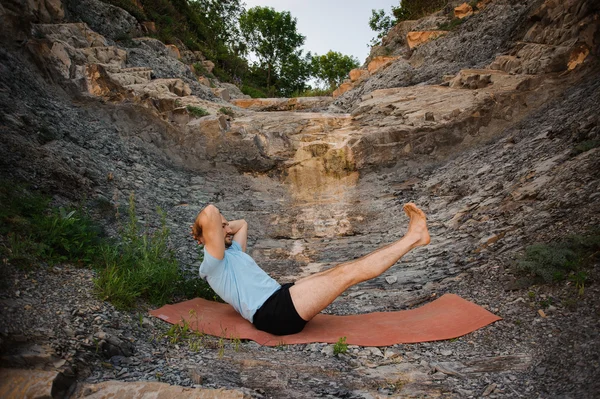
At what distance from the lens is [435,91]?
9.73 m

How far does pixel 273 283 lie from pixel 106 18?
12.4 metres

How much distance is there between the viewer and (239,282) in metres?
3.24

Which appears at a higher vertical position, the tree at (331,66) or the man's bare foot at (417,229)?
the tree at (331,66)

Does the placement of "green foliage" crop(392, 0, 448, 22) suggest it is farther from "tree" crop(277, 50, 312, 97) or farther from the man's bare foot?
the man's bare foot

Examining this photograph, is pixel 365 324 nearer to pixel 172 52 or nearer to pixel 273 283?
pixel 273 283

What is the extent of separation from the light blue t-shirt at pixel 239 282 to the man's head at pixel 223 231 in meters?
0.19

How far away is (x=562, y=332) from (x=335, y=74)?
98.0 ft

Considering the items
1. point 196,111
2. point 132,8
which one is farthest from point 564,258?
point 132,8

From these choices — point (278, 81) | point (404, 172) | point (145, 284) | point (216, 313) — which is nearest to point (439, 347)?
point (216, 313)

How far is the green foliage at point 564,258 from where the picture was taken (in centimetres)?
308

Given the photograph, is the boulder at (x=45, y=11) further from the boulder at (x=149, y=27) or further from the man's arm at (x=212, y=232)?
the man's arm at (x=212, y=232)

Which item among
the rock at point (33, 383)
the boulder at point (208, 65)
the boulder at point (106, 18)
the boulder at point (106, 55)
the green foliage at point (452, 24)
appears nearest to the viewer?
the rock at point (33, 383)

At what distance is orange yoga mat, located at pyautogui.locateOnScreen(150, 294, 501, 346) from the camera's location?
2.99 metres

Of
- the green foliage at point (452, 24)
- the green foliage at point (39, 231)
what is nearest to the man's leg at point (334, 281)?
the green foliage at point (39, 231)
